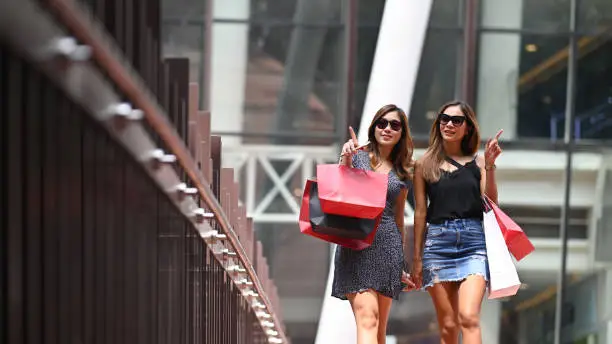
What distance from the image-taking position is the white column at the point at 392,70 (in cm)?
1159

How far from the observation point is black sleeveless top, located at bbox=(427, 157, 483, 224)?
665 centimetres

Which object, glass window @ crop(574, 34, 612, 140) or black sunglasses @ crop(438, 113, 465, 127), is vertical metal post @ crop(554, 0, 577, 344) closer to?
glass window @ crop(574, 34, 612, 140)

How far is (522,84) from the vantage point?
1975cm

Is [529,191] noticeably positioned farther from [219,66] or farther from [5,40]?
[5,40]

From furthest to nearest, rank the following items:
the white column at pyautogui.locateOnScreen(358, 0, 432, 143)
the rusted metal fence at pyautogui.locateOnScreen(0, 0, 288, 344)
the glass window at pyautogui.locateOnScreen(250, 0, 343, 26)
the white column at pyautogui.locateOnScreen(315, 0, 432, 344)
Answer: the glass window at pyautogui.locateOnScreen(250, 0, 343, 26) → the white column at pyautogui.locateOnScreen(358, 0, 432, 143) → the white column at pyautogui.locateOnScreen(315, 0, 432, 344) → the rusted metal fence at pyautogui.locateOnScreen(0, 0, 288, 344)

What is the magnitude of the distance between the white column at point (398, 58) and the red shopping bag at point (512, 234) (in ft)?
15.9

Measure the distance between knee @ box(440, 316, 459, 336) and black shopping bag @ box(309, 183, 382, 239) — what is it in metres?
0.72

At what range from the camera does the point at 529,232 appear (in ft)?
64.6

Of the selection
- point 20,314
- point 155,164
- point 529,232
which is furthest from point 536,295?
point 20,314

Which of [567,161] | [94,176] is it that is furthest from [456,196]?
[567,161]

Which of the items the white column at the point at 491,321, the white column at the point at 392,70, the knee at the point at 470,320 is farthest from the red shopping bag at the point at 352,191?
the white column at the point at 491,321

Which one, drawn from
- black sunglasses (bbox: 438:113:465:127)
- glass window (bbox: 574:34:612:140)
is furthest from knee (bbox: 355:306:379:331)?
glass window (bbox: 574:34:612:140)

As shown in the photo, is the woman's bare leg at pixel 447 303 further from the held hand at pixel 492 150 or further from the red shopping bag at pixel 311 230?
the held hand at pixel 492 150

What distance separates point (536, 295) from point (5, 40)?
18381 mm
